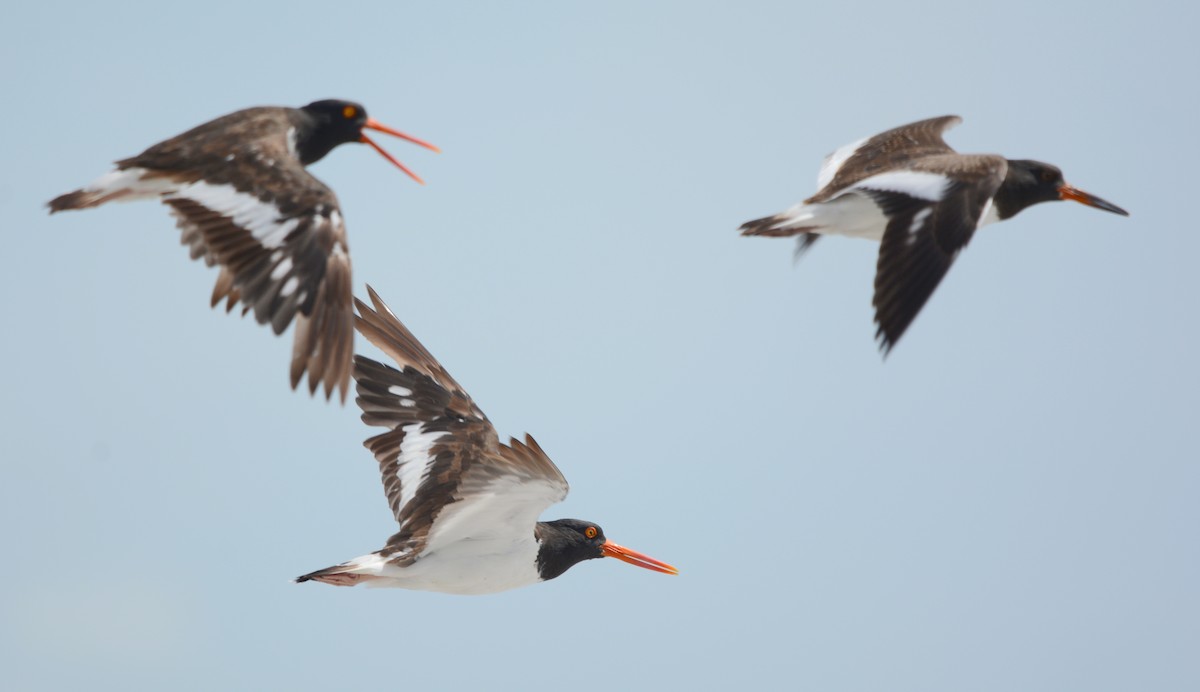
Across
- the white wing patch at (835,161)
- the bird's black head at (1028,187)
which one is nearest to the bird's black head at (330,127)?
the white wing patch at (835,161)

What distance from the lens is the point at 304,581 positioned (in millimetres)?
13000

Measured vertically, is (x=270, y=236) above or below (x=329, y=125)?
below

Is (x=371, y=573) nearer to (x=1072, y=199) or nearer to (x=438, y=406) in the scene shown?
(x=438, y=406)

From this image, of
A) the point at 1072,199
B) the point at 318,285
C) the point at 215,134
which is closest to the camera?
the point at 318,285

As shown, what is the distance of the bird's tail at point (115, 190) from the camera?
12016 millimetres

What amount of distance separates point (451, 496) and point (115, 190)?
366 centimetres

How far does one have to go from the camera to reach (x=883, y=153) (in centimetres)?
1485

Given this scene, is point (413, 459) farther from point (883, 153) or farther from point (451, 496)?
point (883, 153)

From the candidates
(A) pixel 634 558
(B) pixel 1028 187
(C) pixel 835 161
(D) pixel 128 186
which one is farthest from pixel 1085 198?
(D) pixel 128 186

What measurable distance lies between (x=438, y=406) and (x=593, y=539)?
2029 mm

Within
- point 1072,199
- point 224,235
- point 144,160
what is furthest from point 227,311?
point 1072,199

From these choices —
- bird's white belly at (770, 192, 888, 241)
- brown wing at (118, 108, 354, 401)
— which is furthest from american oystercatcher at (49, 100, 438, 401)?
bird's white belly at (770, 192, 888, 241)

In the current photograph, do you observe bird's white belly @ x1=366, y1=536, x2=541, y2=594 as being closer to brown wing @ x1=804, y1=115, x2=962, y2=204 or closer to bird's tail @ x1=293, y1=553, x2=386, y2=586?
bird's tail @ x1=293, y1=553, x2=386, y2=586

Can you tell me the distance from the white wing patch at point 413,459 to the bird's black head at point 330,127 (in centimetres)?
238
